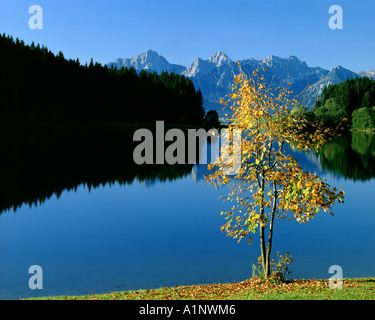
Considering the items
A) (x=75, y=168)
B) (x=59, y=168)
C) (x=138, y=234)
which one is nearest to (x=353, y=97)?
(x=75, y=168)

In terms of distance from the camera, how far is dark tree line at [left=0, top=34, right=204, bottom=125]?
3848 inches

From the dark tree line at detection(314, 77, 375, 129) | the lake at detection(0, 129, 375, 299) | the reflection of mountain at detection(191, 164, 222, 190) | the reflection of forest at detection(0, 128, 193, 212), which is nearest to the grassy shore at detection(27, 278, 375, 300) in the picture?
the lake at detection(0, 129, 375, 299)

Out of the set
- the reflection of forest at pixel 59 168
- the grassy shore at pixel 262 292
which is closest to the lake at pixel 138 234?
the reflection of forest at pixel 59 168

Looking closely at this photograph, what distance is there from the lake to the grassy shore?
3486 millimetres

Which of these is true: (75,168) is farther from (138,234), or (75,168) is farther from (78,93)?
(78,93)

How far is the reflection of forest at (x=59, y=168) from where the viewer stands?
42062 mm

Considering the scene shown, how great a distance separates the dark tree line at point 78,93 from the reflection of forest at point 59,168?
54.8ft

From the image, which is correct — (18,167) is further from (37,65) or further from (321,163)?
(37,65)

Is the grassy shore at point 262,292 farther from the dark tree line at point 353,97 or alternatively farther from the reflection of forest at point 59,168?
the dark tree line at point 353,97

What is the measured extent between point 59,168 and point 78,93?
68728 mm

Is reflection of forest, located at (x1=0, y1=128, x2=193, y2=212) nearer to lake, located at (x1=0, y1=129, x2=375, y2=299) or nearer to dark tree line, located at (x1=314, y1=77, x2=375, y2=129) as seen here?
lake, located at (x1=0, y1=129, x2=375, y2=299)
